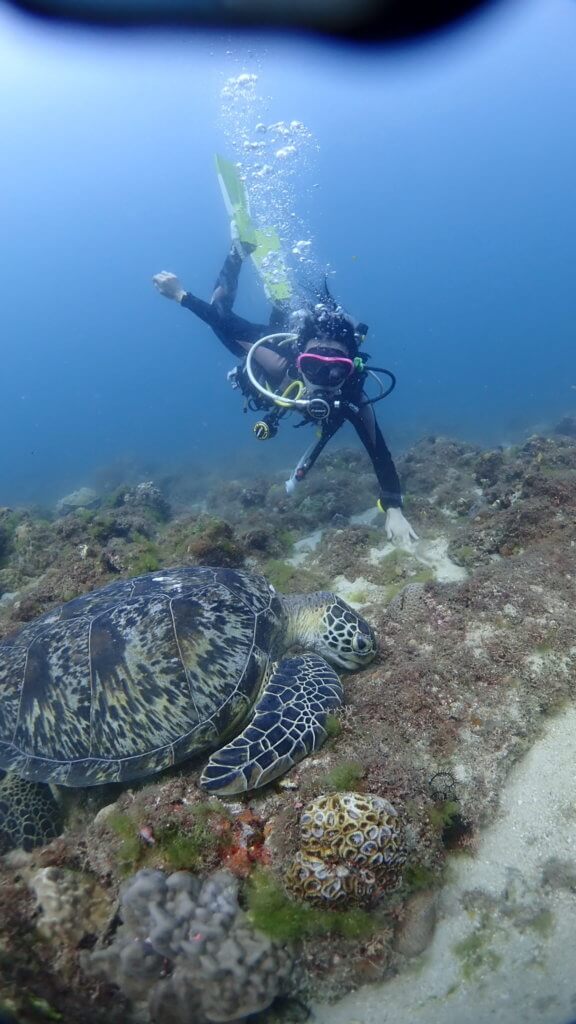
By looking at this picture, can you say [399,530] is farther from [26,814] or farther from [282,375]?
[26,814]

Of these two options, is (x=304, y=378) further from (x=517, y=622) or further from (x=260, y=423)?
(x=517, y=622)

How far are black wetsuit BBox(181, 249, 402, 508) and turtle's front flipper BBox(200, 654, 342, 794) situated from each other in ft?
13.8

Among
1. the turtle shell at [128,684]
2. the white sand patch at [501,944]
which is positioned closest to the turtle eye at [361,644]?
the turtle shell at [128,684]

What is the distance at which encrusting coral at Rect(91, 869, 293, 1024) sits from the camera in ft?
6.48

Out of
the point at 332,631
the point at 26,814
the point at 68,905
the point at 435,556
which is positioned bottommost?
the point at 435,556

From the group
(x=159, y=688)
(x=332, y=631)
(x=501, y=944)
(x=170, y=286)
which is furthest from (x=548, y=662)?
(x=170, y=286)

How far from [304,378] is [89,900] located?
6.26 meters

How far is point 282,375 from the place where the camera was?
8.71 meters

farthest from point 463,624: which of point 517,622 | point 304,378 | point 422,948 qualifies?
point 304,378

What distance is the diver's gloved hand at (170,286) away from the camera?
1056 cm

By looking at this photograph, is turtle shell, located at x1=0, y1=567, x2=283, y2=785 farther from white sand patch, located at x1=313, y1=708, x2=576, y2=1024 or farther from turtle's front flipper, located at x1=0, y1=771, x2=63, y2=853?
white sand patch, located at x1=313, y1=708, x2=576, y2=1024

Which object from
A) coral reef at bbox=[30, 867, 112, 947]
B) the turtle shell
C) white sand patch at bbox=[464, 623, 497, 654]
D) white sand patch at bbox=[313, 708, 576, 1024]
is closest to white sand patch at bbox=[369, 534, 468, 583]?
white sand patch at bbox=[464, 623, 497, 654]

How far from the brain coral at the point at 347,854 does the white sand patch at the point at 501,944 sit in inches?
15.6

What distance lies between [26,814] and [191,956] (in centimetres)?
187
